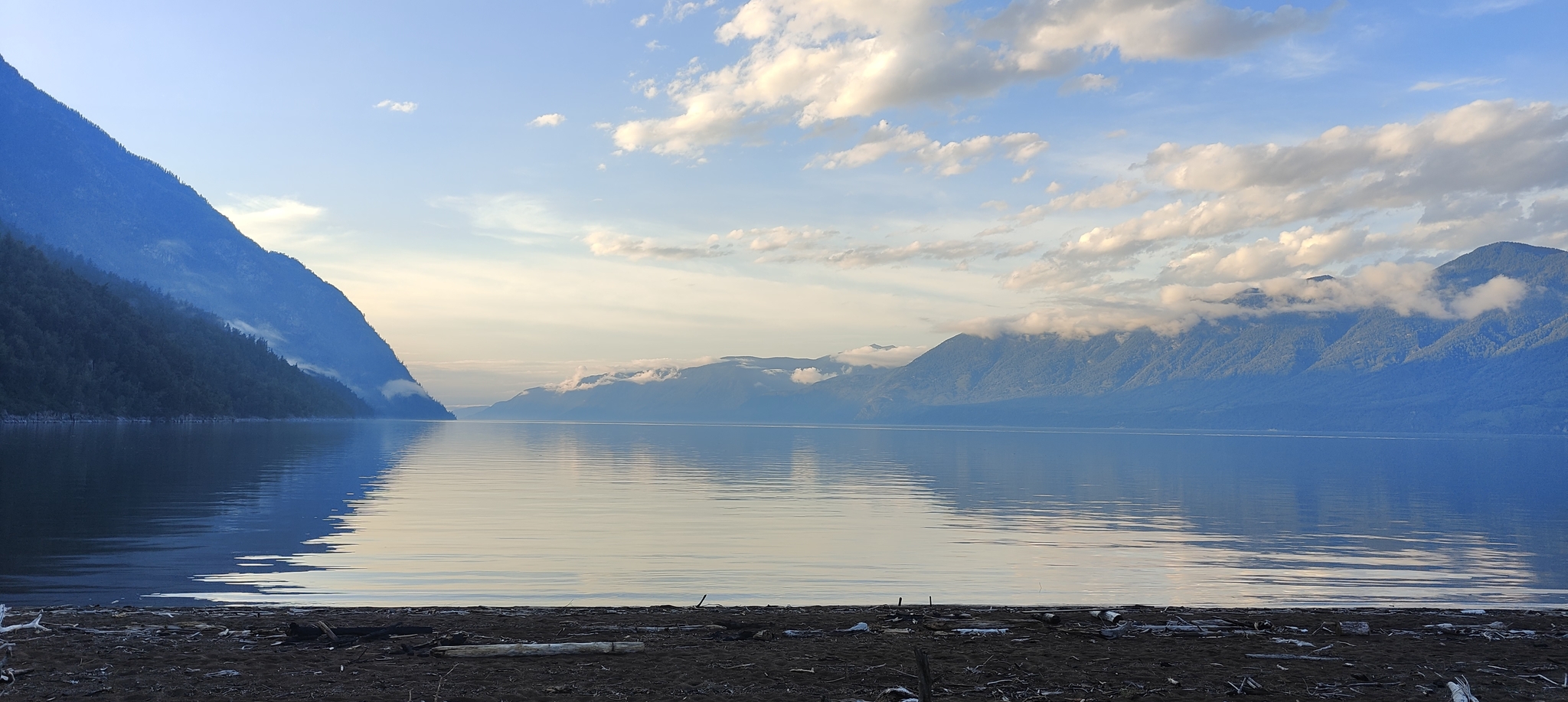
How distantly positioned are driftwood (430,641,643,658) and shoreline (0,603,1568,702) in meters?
0.12

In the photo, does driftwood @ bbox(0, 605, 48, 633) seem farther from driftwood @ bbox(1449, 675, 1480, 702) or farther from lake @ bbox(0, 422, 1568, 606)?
driftwood @ bbox(1449, 675, 1480, 702)

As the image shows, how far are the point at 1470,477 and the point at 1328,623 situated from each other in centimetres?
8831

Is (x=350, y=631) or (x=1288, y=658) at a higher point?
(x=350, y=631)

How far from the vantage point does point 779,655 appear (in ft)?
53.8

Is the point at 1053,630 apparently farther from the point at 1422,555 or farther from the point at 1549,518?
the point at 1549,518

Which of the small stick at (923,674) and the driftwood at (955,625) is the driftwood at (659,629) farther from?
the small stick at (923,674)

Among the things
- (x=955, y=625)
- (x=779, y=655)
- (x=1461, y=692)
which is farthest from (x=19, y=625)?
(x=1461, y=692)

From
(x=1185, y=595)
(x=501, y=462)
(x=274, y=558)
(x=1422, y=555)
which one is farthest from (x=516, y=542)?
(x=501, y=462)

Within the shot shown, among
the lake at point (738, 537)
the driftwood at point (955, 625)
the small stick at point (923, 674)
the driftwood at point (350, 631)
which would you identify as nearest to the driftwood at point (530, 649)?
the driftwood at point (350, 631)

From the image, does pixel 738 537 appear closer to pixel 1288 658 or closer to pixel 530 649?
pixel 530 649

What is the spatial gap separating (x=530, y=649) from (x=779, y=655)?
155 inches

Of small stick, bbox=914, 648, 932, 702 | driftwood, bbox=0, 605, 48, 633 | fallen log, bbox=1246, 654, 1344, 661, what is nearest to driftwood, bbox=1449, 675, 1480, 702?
fallen log, bbox=1246, 654, 1344, 661

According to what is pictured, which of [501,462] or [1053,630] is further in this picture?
[501,462]

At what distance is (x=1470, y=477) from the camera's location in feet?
301
